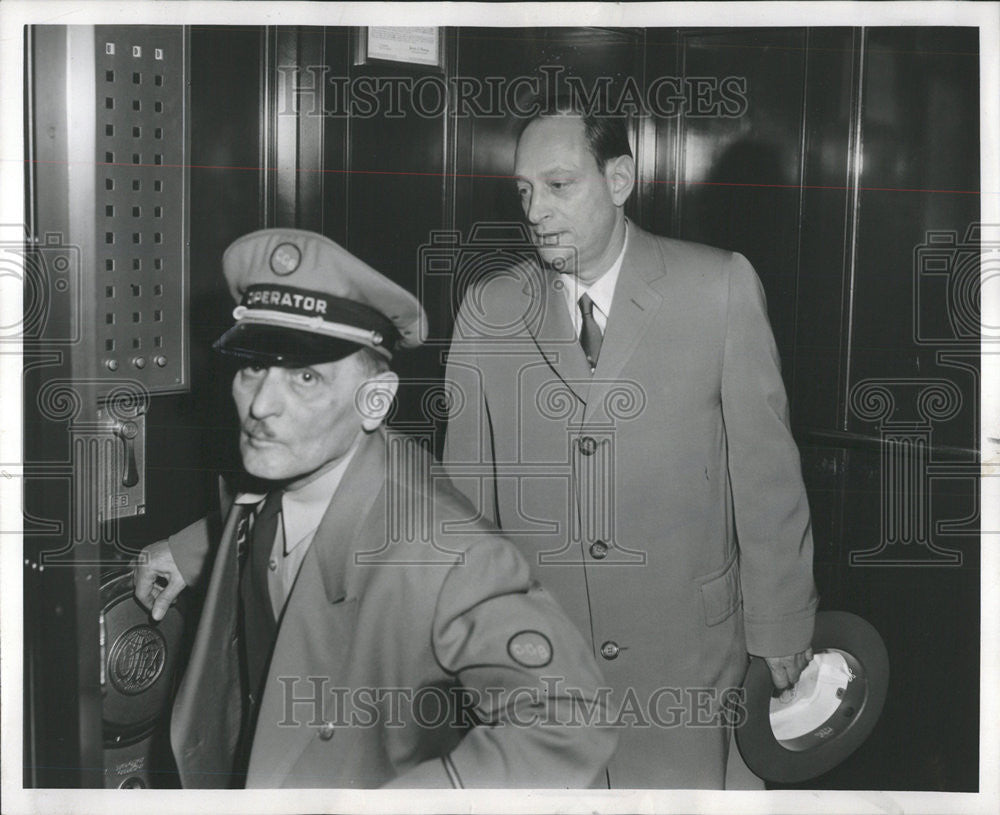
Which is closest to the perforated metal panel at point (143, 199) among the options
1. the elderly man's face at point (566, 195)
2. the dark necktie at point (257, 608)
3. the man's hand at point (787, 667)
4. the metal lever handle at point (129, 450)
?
the metal lever handle at point (129, 450)

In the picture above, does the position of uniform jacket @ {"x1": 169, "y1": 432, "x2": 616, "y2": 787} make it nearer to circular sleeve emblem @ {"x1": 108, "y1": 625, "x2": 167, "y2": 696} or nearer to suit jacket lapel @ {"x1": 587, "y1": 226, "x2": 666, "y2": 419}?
circular sleeve emblem @ {"x1": 108, "y1": 625, "x2": 167, "y2": 696}

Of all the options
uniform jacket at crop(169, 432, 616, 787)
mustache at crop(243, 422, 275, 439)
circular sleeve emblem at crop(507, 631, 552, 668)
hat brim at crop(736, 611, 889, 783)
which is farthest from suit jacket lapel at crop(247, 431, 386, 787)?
hat brim at crop(736, 611, 889, 783)

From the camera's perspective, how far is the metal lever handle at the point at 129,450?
1891 mm

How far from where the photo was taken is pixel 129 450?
189 centimetres

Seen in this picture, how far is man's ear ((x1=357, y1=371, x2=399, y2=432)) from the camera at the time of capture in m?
1.83

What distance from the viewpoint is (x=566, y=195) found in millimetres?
1847

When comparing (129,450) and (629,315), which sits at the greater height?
(629,315)

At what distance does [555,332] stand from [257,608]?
2.61 feet

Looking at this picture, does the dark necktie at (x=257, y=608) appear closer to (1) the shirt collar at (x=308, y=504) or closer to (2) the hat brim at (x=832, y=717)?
(1) the shirt collar at (x=308, y=504)

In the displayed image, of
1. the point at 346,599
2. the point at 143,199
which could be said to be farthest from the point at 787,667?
the point at 143,199

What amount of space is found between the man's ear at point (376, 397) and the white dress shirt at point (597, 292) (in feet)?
1.22

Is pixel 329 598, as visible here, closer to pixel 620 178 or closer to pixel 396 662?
pixel 396 662

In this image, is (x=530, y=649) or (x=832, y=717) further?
(x=832, y=717)

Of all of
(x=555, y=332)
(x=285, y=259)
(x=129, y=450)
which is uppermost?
(x=285, y=259)
